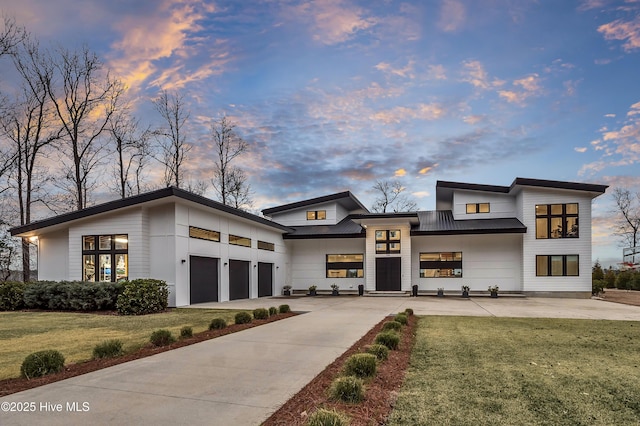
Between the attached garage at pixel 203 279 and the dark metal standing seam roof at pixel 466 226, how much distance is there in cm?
1366

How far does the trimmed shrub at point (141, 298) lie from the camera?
14688mm

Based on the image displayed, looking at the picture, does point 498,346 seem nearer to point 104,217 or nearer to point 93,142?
point 104,217

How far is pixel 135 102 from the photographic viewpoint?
99.7 ft

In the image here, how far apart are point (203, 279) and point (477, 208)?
19.2 meters

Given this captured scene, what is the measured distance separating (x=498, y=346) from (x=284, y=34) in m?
12.1

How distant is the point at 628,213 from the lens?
45.4 meters

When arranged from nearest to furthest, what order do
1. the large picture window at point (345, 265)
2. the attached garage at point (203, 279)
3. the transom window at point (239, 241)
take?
the attached garage at point (203, 279) < the transom window at point (239, 241) < the large picture window at point (345, 265)

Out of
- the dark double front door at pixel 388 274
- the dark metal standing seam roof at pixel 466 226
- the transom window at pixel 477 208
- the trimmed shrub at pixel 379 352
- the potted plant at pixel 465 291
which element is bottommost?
the potted plant at pixel 465 291

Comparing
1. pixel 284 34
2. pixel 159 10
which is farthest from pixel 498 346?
pixel 159 10

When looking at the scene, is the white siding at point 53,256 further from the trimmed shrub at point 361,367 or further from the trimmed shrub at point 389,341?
the trimmed shrub at point 361,367

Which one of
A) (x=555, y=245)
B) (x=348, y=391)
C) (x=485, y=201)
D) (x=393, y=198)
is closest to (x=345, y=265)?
(x=485, y=201)

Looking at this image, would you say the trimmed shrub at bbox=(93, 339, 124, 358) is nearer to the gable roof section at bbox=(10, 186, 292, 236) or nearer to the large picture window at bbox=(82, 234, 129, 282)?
the gable roof section at bbox=(10, 186, 292, 236)

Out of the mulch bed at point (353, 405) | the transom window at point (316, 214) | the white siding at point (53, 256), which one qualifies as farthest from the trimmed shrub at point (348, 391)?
the transom window at point (316, 214)

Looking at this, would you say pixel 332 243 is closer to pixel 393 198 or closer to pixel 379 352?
pixel 393 198
